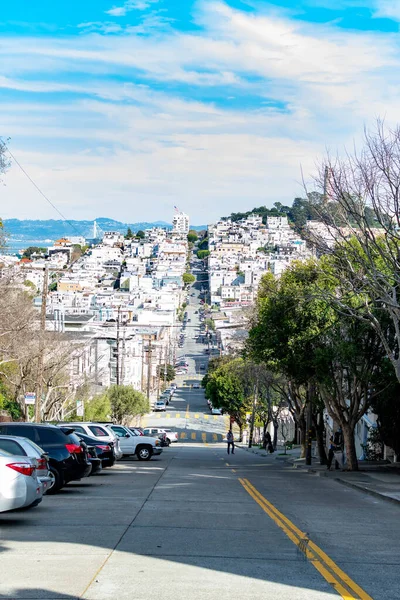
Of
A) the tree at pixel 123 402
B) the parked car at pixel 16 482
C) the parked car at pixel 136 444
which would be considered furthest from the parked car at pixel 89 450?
the tree at pixel 123 402

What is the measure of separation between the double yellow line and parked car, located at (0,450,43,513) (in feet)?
14.4

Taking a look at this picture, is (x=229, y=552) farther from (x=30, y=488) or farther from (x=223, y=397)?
(x=223, y=397)

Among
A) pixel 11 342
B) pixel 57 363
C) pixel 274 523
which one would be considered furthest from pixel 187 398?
pixel 274 523

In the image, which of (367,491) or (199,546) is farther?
(367,491)

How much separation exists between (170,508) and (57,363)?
34.1 meters

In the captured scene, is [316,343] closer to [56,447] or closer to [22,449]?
[56,447]

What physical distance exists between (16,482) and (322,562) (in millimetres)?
5634

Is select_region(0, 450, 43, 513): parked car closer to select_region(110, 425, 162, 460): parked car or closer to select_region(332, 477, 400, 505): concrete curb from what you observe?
select_region(332, 477, 400, 505): concrete curb

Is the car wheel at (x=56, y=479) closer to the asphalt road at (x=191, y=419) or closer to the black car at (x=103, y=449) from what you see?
the black car at (x=103, y=449)

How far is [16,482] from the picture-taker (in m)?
14.4

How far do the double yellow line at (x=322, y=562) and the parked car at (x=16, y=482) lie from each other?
14.4ft

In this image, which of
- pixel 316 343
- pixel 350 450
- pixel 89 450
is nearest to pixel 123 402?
pixel 350 450

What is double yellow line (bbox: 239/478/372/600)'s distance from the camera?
30.7 ft

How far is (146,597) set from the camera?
8.83 m
